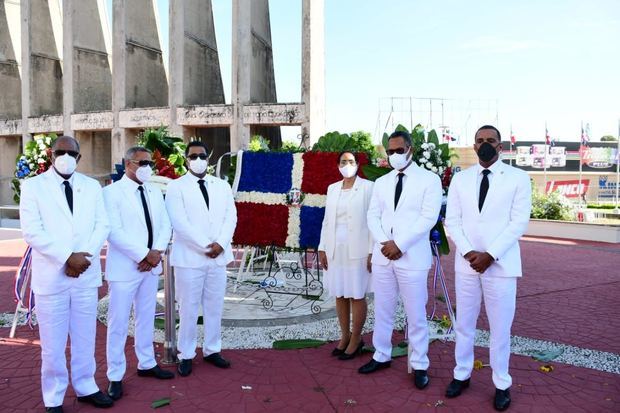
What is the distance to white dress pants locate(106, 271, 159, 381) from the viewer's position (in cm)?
417

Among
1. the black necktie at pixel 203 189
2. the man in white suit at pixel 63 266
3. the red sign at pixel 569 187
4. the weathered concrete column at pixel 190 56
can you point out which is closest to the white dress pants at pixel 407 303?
the black necktie at pixel 203 189

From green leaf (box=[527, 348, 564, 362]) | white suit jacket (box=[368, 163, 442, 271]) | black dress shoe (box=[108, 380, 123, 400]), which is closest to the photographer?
black dress shoe (box=[108, 380, 123, 400])

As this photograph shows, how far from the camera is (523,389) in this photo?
425 cm

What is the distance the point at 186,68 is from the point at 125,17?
407cm

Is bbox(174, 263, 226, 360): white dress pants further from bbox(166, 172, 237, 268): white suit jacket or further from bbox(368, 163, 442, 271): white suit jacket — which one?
bbox(368, 163, 442, 271): white suit jacket

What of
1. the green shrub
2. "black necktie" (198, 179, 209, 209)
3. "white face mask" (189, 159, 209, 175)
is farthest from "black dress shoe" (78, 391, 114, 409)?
the green shrub

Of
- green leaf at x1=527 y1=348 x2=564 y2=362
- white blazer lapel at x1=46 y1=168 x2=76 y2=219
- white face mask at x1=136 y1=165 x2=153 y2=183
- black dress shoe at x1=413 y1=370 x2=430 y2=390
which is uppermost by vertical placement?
white face mask at x1=136 y1=165 x2=153 y2=183

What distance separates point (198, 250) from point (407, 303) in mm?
2060

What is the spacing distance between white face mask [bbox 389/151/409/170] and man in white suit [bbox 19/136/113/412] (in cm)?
262

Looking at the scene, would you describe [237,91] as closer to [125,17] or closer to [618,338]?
[125,17]

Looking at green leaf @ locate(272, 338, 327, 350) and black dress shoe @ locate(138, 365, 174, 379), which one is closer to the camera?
black dress shoe @ locate(138, 365, 174, 379)

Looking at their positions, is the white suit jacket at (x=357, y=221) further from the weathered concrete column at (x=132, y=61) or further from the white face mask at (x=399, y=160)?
the weathered concrete column at (x=132, y=61)

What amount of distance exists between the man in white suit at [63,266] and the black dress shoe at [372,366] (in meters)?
2.26

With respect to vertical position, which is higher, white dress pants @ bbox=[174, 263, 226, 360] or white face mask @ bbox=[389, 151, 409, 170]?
white face mask @ bbox=[389, 151, 409, 170]
